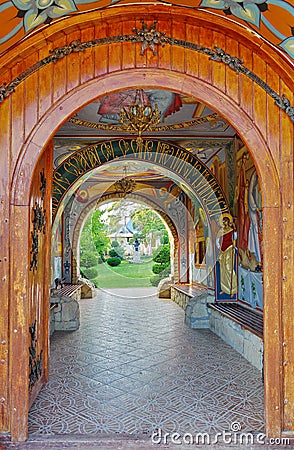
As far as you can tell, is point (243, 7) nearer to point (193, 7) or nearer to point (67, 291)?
point (193, 7)

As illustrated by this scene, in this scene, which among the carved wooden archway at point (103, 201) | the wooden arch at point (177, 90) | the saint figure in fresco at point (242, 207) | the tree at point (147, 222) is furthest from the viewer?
the tree at point (147, 222)

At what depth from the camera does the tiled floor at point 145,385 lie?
362cm

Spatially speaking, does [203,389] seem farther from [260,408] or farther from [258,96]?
[258,96]

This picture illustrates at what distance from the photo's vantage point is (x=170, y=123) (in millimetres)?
7375

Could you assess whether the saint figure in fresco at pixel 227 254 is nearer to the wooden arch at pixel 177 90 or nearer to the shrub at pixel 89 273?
the wooden arch at pixel 177 90

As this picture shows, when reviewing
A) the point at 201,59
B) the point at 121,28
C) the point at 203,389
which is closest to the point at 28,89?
the point at 121,28

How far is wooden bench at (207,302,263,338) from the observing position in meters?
5.80

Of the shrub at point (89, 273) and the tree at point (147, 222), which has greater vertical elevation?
the tree at point (147, 222)

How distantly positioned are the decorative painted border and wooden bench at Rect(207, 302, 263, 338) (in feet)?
10.6

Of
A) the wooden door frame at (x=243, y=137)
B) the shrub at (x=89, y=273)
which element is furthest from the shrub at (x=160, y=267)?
the wooden door frame at (x=243, y=137)

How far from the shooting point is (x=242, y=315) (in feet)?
22.3

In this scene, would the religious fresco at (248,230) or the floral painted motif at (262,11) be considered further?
the religious fresco at (248,230)

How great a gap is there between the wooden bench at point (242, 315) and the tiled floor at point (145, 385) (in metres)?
0.48

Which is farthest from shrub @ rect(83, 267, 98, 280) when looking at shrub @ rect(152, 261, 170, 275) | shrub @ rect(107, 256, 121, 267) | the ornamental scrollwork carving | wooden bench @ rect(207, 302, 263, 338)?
the ornamental scrollwork carving
